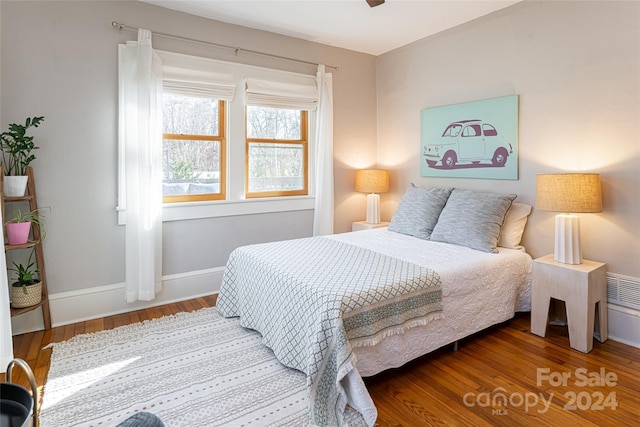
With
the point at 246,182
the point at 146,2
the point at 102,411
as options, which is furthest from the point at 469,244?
the point at 146,2

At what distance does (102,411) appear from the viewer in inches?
71.8

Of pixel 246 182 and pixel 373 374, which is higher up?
pixel 246 182

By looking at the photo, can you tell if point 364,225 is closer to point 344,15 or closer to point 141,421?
point 344,15

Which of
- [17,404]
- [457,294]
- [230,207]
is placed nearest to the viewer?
[17,404]

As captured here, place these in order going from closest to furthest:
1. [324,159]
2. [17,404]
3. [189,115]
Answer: [17,404]
[189,115]
[324,159]

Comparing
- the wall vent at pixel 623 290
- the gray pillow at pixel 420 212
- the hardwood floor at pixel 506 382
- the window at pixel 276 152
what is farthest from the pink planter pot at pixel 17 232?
the wall vent at pixel 623 290

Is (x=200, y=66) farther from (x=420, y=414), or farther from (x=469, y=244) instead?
(x=420, y=414)

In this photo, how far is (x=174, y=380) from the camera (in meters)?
2.08

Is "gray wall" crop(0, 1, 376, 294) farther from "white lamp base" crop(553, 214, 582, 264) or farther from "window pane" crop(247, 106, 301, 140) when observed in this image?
"white lamp base" crop(553, 214, 582, 264)

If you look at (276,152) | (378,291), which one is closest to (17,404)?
(378,291)

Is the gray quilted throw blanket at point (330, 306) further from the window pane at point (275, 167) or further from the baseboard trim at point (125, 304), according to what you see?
the window pane at point (275, 167)

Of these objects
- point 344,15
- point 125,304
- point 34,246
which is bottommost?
point 125,304

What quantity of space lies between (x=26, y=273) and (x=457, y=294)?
3.01m

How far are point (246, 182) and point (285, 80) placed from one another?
3.68 feet
